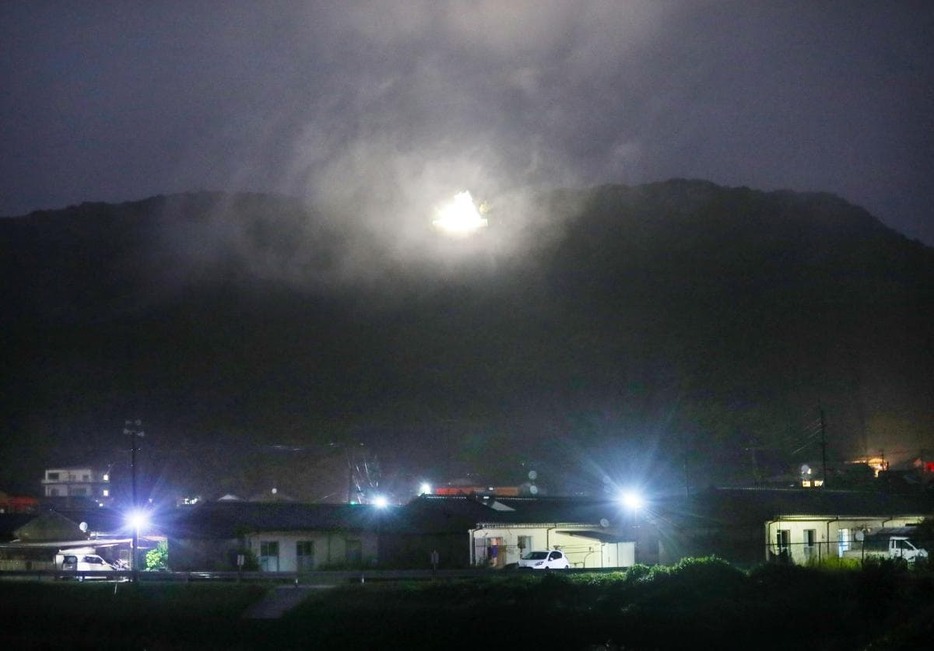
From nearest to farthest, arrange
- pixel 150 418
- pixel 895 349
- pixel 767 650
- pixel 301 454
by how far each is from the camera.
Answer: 1. pixel 767 650
2. pixel 301 454
3. pixel 150 418
4. pixel 895 349

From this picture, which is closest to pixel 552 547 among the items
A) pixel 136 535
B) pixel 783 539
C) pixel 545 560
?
pixel 545 560

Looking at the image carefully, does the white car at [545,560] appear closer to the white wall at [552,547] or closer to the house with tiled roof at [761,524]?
the white wall at [552,547]

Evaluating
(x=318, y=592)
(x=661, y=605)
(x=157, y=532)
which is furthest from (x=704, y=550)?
(x=157, y=532)

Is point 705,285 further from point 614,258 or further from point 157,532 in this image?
point 157,532

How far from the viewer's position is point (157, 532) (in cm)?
4262

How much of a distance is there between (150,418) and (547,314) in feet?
234

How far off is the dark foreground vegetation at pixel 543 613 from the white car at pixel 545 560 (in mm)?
3445

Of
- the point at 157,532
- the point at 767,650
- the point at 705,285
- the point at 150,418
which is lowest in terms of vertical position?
the point at 767,650

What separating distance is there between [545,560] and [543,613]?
7.09 metres

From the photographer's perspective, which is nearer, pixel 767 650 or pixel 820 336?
pixel 767 650

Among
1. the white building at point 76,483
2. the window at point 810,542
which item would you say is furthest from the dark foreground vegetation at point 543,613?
the white building at point 76,483

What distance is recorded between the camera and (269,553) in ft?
130

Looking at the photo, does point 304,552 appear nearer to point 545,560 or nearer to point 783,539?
point 545,560

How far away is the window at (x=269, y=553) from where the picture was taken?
39.4 meters
